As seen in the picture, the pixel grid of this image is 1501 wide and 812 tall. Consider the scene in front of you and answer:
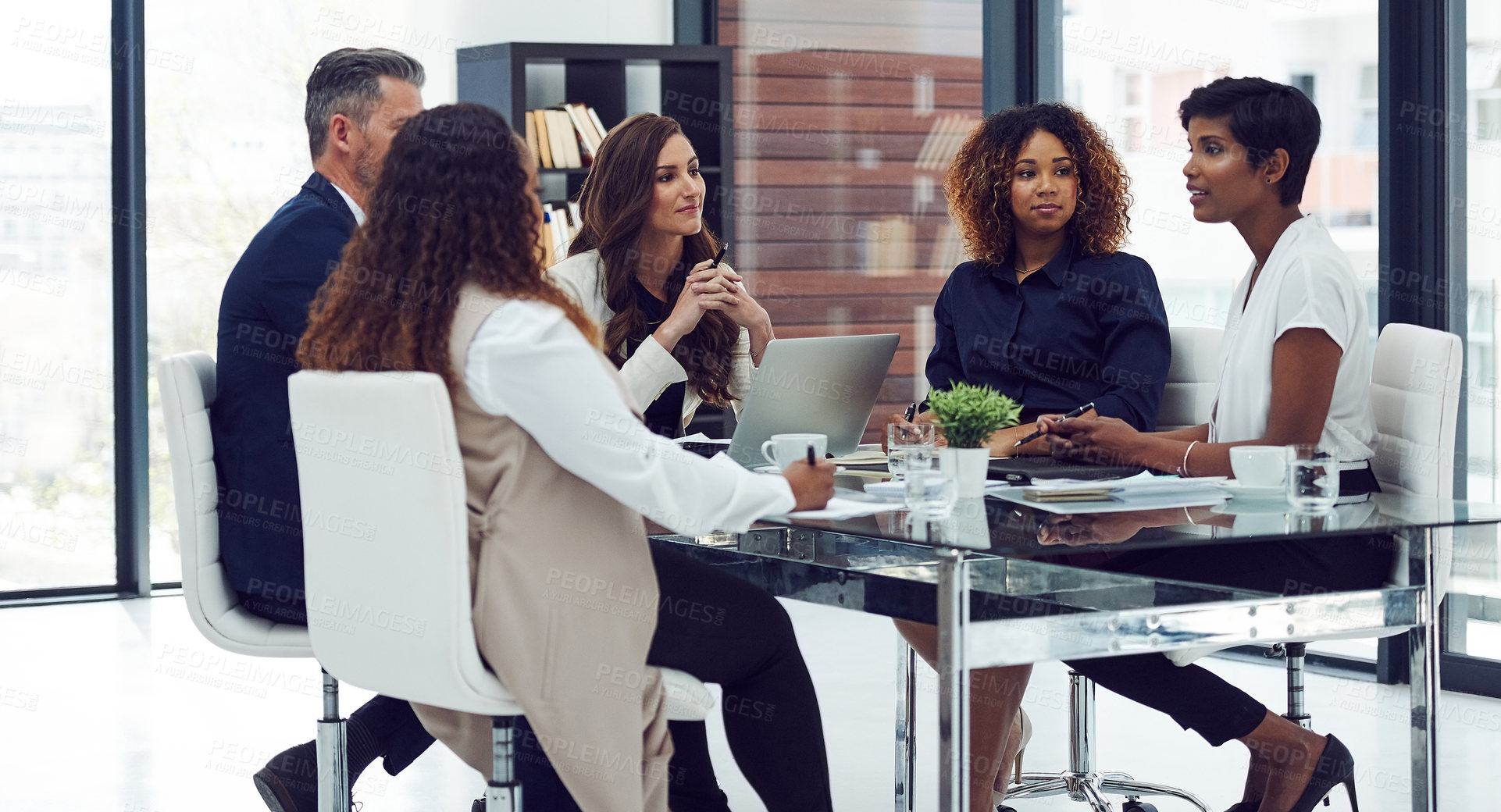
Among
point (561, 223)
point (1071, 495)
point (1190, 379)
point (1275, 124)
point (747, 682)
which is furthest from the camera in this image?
point (561, 223)

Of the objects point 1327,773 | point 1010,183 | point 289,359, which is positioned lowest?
point 1327,773

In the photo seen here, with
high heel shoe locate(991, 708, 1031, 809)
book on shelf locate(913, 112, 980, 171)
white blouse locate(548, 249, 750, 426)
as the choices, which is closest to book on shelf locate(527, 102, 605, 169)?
book on shelf locate(913, 112, 980, 171)

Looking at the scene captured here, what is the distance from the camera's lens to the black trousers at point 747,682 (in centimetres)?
199

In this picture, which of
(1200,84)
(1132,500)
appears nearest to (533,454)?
(1132,500)

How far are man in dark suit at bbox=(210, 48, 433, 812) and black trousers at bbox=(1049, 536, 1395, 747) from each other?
3.81ft

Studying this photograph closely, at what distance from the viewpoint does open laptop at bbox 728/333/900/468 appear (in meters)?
2.39

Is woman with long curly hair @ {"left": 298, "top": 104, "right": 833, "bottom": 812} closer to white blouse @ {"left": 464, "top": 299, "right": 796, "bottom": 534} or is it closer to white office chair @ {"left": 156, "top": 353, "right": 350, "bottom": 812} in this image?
white blouse @ {"left": 464, "top": 299, "right": 796, "bottom": 534}

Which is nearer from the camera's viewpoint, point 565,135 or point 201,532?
point 201,532

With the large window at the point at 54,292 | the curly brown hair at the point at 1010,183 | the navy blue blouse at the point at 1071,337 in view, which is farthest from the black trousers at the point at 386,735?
the large window at the point at 54,292

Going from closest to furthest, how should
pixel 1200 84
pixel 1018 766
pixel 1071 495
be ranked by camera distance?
pixel 1071 495
pixel 1018 766
pixel 1200 84

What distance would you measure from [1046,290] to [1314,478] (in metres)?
1.04

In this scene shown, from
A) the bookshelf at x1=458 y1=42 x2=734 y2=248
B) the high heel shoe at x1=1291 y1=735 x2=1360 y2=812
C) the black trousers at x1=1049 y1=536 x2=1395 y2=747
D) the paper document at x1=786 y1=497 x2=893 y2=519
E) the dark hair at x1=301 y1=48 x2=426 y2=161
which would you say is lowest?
the high heel shoe at x1=1291 y1=735 x2=1360 y2=812

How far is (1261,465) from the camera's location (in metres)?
1.99

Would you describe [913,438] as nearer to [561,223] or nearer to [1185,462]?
[1185,462]
